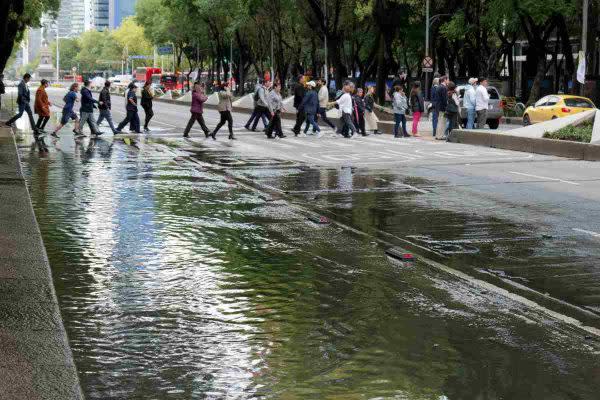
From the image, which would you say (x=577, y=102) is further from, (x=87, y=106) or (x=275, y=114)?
(x=87, y=106)

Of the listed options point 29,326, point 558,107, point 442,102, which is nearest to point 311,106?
point 442,102

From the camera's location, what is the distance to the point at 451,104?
29.9m

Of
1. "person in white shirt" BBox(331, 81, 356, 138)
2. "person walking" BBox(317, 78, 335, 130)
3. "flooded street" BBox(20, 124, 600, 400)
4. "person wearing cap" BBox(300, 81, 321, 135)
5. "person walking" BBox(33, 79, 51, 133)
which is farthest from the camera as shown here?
"person walking" BBox(317, 78, 335, 130)

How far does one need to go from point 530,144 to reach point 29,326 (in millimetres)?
19873

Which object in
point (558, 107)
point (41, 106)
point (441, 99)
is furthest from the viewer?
point (558, 107)

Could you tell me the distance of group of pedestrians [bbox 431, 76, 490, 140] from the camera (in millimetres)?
29641

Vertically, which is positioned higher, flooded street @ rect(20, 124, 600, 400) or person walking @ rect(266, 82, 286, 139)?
person walking @ rect(266, 82, 286, 139)

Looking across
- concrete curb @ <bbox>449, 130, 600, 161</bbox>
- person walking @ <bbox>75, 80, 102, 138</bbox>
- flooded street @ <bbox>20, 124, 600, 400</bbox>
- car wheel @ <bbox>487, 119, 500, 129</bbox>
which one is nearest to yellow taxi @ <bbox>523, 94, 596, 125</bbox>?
car wheel @ <bbox>487, 119, 500, 129</bbox>

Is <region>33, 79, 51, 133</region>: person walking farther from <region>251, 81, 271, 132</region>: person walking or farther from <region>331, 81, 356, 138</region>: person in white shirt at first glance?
<region>331, 81, 356, 138</region>: person in white shirt

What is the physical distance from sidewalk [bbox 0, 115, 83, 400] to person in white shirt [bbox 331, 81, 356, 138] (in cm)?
1980

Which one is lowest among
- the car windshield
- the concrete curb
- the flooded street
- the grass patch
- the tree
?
the flooded street

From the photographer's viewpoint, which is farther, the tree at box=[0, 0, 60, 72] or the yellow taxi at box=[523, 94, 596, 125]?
the yellow taxi at box=[523, 94, 596, 125]

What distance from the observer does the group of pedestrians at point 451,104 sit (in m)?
29.6

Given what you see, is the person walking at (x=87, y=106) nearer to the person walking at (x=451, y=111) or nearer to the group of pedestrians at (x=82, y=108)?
the group of pedestrians at (x=82, y=108)
